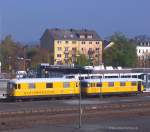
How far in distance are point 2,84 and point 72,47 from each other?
91.6m

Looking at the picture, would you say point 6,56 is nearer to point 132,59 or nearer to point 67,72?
point 132,59

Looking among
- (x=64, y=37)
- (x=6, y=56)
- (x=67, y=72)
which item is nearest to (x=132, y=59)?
(x=6, y=56)

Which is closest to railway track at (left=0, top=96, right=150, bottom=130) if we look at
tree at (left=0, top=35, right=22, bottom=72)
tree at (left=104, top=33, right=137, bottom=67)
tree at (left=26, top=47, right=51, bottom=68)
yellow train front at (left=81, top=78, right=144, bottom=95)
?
yellow train front at (left=81, top=78, right=144, bottom=95)

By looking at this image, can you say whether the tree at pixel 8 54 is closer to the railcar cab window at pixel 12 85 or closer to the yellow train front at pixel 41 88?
the yellow train front at pixel 41 88

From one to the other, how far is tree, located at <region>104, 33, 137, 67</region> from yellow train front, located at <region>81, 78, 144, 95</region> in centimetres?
5827

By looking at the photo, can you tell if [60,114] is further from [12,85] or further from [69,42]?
[69,42]

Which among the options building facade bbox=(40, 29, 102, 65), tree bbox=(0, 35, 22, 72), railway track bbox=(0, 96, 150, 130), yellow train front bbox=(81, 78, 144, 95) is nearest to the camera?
railway track bbox=(0, 96, 150, 130)

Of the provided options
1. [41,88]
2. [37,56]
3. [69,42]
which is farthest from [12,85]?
[69,42]

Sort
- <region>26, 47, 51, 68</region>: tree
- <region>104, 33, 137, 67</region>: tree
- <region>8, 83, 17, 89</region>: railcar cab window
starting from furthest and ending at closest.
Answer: <region>26, 47, 51, 68</region>: tree
<region>104, 33, 137, 67</region>: tree
<region>8, 83, 17, 89</region>: railcar cab window

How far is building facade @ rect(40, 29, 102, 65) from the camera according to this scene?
514 ft

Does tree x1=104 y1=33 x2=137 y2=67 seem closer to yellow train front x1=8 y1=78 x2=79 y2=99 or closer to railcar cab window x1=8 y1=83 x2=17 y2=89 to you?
yellow train front x1=8 y1=78 x2=79 y2=99

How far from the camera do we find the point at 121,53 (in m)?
122

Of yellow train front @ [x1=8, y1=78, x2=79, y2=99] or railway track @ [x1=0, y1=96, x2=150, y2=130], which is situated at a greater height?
yellow train front @ [x1=8, y1=78, x2=79, y2=99]

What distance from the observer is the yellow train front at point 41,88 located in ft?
180
